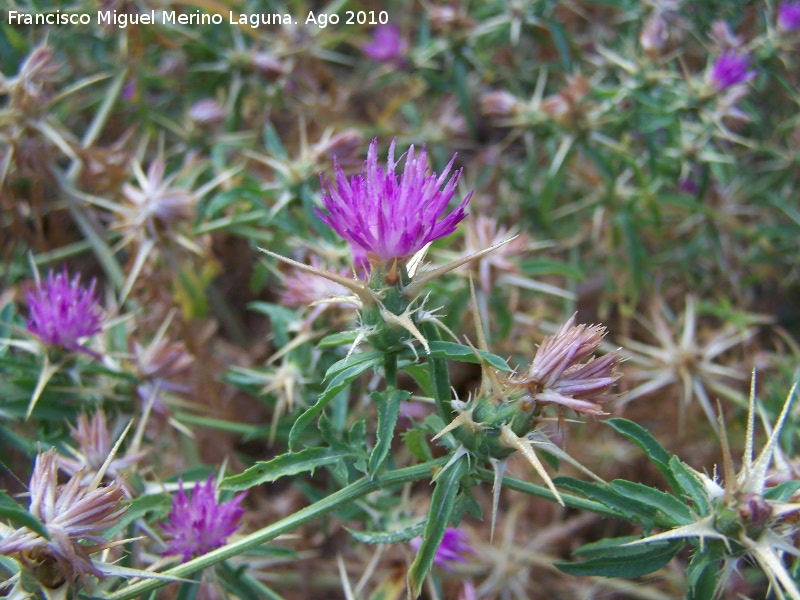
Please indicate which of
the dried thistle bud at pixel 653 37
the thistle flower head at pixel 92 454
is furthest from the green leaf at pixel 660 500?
the dried thistle bud at pixel 653 37

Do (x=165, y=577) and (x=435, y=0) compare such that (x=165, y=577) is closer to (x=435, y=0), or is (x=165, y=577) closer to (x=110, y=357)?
(x=110, y=357)

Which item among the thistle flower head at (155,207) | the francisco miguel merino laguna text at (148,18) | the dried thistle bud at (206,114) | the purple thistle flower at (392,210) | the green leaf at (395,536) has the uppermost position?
the francisco miguel merino laguna text at (148,18)

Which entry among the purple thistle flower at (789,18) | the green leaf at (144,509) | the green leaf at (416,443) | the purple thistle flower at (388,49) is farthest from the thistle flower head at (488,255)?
the purple thistle flower at (789,18)

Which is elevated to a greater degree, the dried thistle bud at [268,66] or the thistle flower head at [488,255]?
the dried thistle bud at [268,66]

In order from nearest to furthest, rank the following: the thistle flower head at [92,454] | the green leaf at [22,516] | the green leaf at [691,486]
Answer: the green leaf at [22,516]
the green leaf at [691,486]
the thistle flower head at [92,454]

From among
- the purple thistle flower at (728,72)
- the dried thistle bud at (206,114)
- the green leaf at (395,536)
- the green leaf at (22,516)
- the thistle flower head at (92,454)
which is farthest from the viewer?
the dried thistle bud at (206,114)

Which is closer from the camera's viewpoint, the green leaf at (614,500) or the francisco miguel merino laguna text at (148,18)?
the green leaf at (614,500)

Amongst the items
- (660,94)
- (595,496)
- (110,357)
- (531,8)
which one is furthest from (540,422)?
(531,8)

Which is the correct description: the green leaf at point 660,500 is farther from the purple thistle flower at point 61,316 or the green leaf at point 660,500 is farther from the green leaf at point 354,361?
the purple thistle flower at point 61,316
